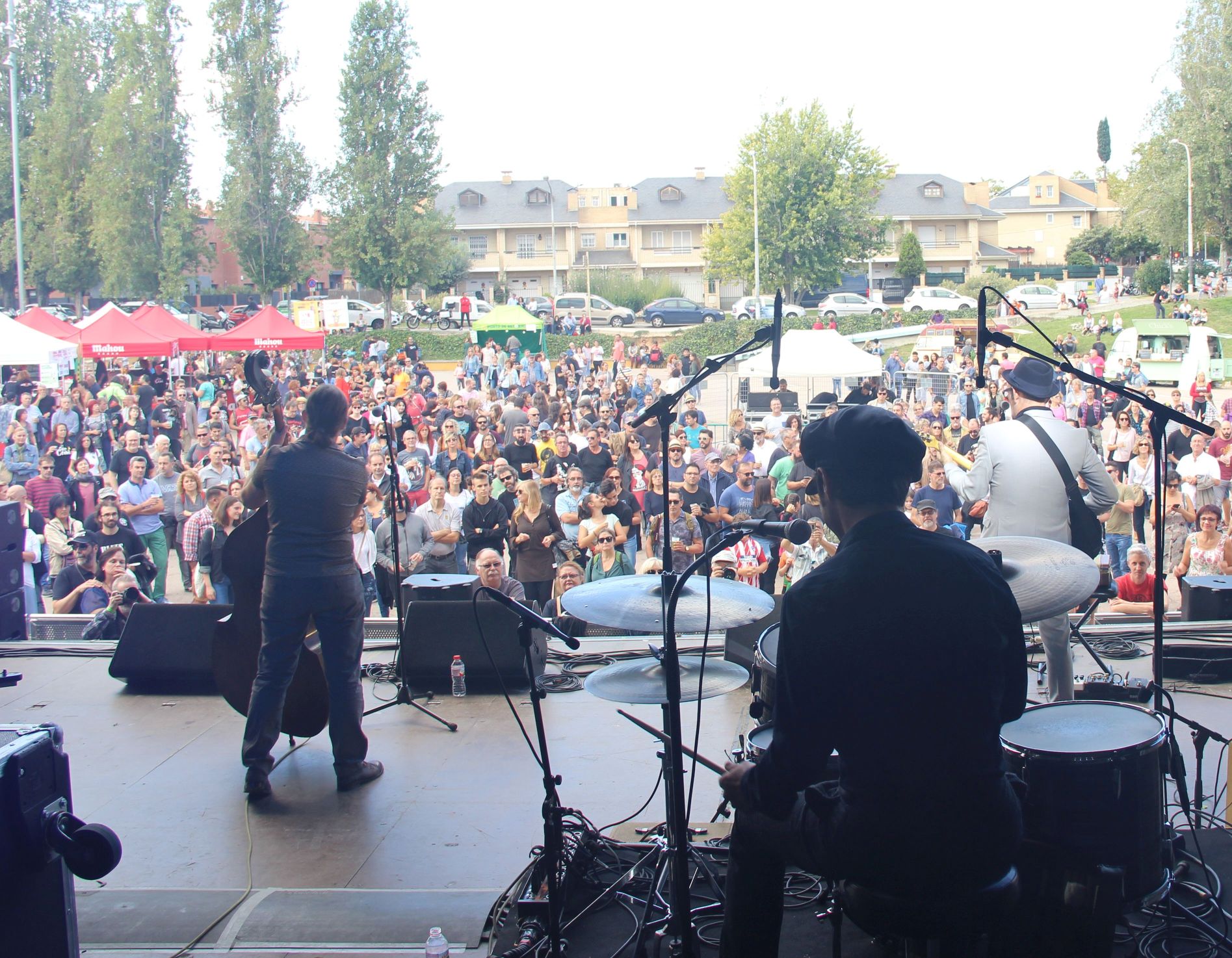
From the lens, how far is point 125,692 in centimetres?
602

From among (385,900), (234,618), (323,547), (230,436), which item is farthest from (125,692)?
(230,436)

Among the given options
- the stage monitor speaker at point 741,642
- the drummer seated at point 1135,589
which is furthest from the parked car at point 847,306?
the stage monitor speaker at point 741,642

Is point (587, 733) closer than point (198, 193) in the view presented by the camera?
Yes

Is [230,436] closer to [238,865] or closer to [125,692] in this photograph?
[125,692]

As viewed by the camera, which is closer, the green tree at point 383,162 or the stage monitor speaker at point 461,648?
the stage monitor speaker at point 461,648

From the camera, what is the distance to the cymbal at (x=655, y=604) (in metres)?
3.41

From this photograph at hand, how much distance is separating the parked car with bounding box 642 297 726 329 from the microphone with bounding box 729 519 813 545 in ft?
122

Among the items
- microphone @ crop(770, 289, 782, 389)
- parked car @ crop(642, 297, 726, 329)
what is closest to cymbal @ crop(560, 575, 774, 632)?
microphone @ crop(770, 289, 782, 389)

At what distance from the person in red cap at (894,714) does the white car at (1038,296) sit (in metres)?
42.1

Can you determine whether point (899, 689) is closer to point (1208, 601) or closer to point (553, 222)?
point (1208, 601)

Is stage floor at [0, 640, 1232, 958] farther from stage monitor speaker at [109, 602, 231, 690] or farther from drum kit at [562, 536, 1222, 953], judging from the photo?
drum kit at [562, 536, 1222, 953]

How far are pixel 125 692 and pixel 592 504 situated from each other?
12.6 ft

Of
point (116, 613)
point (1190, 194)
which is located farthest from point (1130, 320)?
point (116, 613)

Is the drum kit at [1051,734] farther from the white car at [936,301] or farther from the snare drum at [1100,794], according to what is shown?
the white car at [936,301]
